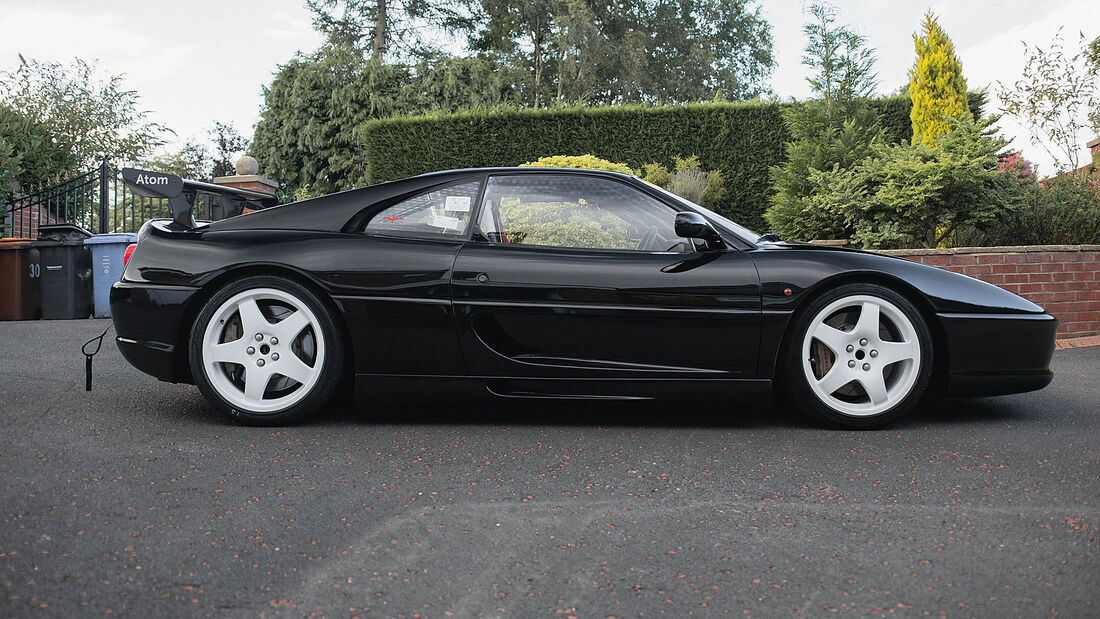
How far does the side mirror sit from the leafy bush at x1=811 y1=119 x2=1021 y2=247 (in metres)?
4.65

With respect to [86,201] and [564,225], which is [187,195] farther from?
[86,201]

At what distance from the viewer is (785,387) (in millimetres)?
4047

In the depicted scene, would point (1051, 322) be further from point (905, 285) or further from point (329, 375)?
point (329, 375)

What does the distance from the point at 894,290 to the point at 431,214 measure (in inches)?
85.0

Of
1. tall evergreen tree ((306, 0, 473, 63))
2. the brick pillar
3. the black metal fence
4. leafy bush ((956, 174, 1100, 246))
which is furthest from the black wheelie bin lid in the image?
tall evergreen tree ((306, 0, 473, 63))

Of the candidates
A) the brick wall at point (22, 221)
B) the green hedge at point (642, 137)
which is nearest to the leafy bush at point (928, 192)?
the green hedge at point (642, 137)

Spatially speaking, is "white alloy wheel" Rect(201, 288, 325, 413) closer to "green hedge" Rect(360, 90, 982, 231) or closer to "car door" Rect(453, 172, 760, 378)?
"car door" Rect(453, 172, 760, 378)

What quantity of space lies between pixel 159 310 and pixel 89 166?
18.9 metres

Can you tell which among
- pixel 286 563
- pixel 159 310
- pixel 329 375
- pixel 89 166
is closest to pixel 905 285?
pixel 329 375

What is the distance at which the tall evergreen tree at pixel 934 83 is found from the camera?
38.5 feet

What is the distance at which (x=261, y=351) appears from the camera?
398 cm

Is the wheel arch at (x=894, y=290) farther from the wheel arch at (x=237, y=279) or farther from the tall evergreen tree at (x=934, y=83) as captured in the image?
the tall evergreen tree at (x=934, y=83)

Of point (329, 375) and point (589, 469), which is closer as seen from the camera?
point (589, 469)

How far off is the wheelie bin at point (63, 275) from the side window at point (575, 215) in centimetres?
833
